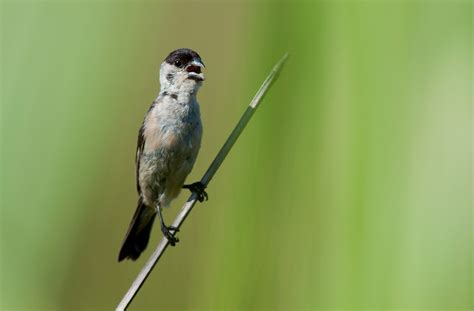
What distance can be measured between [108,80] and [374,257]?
65cm

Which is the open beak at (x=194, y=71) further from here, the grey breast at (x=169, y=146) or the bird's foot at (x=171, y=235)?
the bird's foot at (x=171, y=235)

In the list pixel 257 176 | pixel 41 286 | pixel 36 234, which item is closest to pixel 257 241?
A: pixel 257 176

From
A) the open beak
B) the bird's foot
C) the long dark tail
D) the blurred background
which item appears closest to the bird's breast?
the open beak

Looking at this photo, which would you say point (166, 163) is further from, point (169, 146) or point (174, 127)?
point (174, 127)

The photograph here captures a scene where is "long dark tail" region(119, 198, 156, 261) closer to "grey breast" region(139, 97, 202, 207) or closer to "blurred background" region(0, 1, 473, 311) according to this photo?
"grey breast" region(139, 97, 202, 207)

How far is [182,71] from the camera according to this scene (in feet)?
6.75

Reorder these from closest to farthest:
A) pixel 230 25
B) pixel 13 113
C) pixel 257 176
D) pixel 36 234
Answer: pixel 257 176
pixel 13 113
pixel 36 234
pixel 230 25

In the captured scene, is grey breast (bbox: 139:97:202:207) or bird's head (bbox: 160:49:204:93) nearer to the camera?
bird's head (bbox: 160:49:204:93)

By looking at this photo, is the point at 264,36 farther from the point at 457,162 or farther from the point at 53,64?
the point at 53,64

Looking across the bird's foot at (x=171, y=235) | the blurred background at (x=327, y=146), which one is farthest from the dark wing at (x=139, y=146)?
the blurred background at (x=327, y=146)

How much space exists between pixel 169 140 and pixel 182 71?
0.31m

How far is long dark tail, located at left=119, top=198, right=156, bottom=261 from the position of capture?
253cm

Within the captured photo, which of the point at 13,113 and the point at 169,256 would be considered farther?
the point at 169,256

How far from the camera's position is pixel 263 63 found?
1.95 feet
